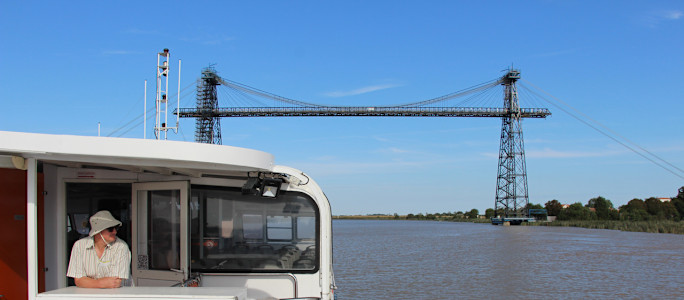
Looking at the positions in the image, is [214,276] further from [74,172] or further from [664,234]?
[664,234]

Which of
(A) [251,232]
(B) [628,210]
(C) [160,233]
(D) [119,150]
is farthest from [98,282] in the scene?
(B) [628,210]

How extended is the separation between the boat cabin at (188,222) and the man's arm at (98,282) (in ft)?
2.32

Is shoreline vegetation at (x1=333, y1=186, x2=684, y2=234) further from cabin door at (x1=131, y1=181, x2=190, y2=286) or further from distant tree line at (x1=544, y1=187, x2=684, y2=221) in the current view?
cabin door at (x1=131, y1=181, x2=190, y2=286)

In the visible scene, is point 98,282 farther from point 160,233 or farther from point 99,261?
point 160,233

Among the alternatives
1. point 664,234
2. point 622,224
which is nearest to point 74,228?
point 664,234

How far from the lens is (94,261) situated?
3783 mm

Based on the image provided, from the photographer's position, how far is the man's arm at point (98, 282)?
3762mm

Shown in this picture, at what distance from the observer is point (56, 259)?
4.74 meters

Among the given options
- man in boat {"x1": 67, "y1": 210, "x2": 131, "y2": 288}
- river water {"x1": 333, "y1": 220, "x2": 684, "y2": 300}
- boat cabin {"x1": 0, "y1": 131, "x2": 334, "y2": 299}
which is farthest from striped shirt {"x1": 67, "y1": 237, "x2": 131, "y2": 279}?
river water {"x1": 333, "y1": 220, "x2": 684, "y2": 300}

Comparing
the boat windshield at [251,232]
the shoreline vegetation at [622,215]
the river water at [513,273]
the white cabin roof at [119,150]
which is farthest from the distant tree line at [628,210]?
the white cabin roof at [119,150]

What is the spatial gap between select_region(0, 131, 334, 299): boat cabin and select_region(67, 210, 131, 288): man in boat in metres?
0.59

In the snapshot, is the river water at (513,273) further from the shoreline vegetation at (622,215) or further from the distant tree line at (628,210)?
the distant tree line at (628,210)

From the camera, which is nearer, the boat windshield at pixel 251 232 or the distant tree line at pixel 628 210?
the boat windshield at pixel 251 232

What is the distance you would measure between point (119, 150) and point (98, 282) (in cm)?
88
